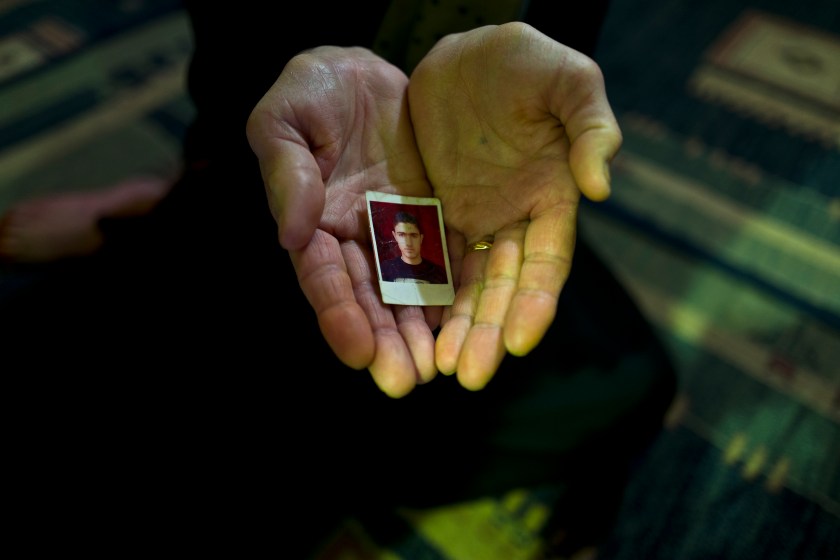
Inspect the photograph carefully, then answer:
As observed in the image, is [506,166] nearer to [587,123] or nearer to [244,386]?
[587,123]

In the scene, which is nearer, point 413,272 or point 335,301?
point 335,301

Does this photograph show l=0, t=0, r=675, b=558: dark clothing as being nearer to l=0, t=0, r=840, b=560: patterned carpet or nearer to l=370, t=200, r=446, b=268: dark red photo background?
l=370, t=200, r=446, b=268: dark red photo background

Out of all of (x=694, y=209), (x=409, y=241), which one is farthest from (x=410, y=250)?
(x=694, y=209)

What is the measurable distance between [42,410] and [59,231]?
2.61 feet

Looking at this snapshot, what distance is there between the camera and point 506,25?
3.16ft

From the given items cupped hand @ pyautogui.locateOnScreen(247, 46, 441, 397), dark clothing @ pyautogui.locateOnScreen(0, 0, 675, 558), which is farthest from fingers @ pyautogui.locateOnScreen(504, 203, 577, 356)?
dark clothing @ pyautogui.locateOnScreen(0, 0, 675, 558)

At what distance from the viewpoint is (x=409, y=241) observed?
0.98 m

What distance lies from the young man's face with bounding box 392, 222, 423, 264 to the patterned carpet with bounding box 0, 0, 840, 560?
0.64 m

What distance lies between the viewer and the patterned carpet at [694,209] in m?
1.34

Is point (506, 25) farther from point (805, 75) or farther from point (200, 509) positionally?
point (805, 75)

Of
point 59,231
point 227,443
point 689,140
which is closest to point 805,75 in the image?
point 689,140

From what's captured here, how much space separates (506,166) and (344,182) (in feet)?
0.85

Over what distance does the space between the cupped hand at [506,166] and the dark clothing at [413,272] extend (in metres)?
0.03

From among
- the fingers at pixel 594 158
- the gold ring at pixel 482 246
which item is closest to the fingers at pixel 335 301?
the gold ring at pixel 482 246
